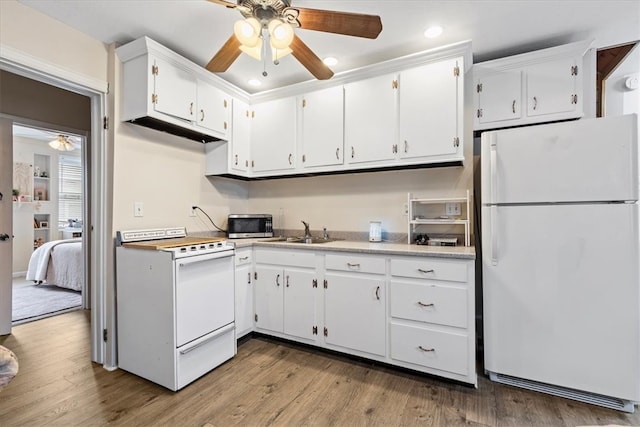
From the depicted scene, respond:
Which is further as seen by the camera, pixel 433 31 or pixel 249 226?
pixel 249 226

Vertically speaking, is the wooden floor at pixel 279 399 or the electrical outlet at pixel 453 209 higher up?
the electrical outlet at pixel 453 209

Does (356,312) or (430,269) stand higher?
(430,269)

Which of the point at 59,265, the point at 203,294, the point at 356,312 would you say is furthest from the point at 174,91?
the point at 59,265

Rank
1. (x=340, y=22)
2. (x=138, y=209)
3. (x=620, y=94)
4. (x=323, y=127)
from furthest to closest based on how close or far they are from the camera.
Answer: (x=620, y=94)
(x=323, y=127)
(x=138, y=209)
(x=340, y=22)

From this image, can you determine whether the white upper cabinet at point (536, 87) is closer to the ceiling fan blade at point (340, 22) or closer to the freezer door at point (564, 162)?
the freezer door at point (564, 162)

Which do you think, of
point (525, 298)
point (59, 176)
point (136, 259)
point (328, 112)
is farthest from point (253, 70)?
point (59, 176)

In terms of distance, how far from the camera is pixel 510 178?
203 centimetres

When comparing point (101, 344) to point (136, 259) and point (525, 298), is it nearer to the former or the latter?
point (136, 259)

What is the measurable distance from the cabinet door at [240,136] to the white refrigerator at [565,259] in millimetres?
2182

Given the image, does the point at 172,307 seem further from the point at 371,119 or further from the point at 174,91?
the point at 371,119

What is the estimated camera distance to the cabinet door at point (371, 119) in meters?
2.54

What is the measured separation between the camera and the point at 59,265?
446 cm

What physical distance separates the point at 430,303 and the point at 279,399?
116 centimetres

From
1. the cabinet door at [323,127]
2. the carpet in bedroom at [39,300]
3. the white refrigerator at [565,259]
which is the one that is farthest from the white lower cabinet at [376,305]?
the carpet in bedroom at [39,300]
